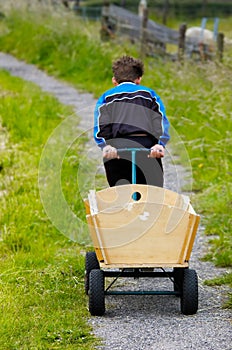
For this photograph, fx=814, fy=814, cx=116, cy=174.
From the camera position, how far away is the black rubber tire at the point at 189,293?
496cm

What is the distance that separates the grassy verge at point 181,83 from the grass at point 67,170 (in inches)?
0.7

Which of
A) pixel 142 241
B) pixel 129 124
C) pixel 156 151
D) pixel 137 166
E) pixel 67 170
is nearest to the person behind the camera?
pixel 142 241

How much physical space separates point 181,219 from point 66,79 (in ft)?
37.1

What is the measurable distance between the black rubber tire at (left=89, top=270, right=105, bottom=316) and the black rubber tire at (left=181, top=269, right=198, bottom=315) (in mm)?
495

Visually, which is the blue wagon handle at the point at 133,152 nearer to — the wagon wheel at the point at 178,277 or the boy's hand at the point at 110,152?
the boy's hand at the point at 110,152

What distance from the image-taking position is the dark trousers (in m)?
5.38

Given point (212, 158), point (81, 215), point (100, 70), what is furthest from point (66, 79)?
point (81, 215)

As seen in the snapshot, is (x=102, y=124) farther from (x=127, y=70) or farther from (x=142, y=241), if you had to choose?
(x=142, y=241)

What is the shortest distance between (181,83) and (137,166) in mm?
6285

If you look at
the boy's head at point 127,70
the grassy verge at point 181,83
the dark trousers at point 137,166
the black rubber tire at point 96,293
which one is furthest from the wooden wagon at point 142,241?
the grassy verge at point 181,83

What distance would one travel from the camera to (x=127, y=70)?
5523mm

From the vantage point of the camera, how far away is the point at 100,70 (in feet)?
50.2

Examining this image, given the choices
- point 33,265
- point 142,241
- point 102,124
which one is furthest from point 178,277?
point 33,265

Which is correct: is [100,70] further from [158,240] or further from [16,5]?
[158,240]
